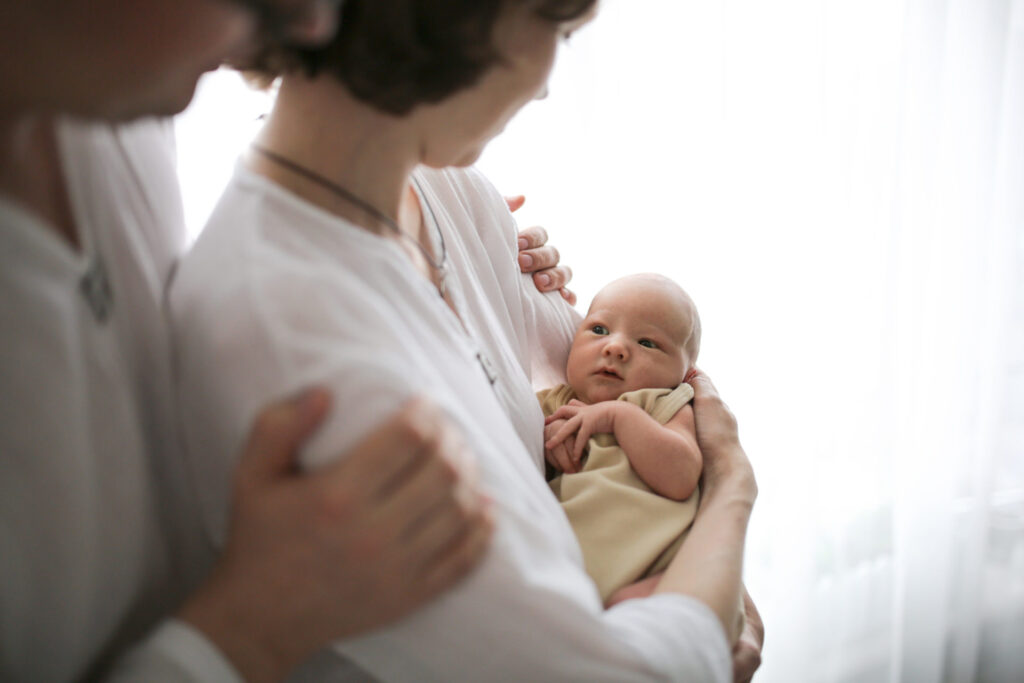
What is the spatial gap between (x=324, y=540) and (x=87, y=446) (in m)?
0.23

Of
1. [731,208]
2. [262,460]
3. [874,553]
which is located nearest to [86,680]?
[262,460]

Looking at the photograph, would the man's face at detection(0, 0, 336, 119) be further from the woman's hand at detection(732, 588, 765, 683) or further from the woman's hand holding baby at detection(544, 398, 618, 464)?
the woman's hand at detection(732, 588, 765, 683)

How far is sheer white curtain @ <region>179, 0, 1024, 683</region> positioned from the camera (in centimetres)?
198

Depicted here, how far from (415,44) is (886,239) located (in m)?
1.84

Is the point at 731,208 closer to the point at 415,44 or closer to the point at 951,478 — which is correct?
the point at 951,478

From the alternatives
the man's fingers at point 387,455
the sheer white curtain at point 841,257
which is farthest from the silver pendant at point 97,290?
the sheer white curtain at point 841,257

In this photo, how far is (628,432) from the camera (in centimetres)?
124

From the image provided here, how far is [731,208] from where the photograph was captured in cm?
211

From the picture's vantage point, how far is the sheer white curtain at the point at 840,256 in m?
1.98

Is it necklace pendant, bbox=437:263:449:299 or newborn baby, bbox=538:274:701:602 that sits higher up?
necklace pendant, bbox=437:263:449:299

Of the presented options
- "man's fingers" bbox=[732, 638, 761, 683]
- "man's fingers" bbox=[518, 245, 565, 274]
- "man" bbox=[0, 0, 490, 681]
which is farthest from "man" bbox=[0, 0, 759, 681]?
"man's fingers" bbox=[518, 245, 565, 274]

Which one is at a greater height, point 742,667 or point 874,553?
point 742,667

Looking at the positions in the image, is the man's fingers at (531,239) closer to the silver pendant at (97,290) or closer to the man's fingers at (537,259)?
the man's fingers at (537,259)

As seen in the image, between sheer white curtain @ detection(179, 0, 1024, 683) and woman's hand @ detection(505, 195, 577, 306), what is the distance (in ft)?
1.27
